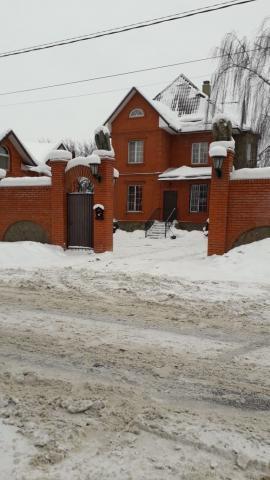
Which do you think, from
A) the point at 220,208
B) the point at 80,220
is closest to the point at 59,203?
the point at 80,220

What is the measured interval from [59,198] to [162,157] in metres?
13.8

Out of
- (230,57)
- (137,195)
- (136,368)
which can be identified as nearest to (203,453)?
A: (136,368)

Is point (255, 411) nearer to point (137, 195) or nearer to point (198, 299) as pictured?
point (198, 299)

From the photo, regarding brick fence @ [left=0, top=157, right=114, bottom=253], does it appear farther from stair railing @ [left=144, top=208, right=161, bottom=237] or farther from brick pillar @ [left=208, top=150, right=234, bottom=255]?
stair railing @ [left=144, top=208, right=161, bottom=237]

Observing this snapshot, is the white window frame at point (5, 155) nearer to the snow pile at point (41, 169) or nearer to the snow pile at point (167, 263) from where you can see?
the snow pile at point (41, 169)

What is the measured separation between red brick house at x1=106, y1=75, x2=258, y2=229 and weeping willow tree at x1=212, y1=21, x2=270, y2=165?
818 centimetres

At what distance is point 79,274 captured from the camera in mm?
8836

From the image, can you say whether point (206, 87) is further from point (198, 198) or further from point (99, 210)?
point (99, 210)

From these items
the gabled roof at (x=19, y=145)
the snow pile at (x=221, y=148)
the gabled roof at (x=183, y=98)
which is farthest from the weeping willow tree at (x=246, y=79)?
the gabled roof at (x=19, y=145)

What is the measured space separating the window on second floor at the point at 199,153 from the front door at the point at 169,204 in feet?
8.76

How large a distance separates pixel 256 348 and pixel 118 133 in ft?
76.7

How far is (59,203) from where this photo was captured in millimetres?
12562

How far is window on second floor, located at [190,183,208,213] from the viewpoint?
2420 centimetres

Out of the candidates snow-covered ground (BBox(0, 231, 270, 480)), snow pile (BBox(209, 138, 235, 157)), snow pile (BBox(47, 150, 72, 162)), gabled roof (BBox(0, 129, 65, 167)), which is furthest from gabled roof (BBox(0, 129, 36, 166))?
snow-covered ground (BBox(0, 231, 270, 480))
